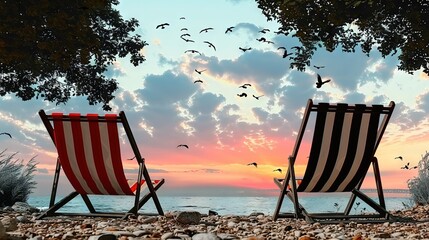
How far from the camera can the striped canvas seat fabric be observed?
710 cm

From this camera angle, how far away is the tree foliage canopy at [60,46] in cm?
1428

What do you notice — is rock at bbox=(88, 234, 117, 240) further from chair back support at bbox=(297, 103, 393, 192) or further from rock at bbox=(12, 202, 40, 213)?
rock at bbox=(12, 202, 40, 213)

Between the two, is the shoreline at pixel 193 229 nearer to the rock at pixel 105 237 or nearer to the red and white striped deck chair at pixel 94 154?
the rock at pixel 105 237

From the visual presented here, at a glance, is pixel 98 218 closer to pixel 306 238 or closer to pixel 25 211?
pixel 25 211

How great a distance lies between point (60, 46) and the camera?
15.2 m

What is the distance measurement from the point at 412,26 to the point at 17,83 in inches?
446

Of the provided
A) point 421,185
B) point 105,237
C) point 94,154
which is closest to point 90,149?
point 94,154

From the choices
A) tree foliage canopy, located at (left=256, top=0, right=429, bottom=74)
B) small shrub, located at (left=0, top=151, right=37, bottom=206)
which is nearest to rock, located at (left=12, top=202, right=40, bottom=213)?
small shrub, located at (left=0, top=151, right=37, bottom=206)

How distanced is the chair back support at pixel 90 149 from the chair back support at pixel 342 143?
2333 mm

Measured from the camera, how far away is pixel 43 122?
286 inches

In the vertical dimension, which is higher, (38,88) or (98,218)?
(38,88)

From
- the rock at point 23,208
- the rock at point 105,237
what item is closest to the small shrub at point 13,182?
the rock at point 23,208

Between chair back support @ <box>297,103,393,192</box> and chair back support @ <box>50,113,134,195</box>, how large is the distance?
7.65 feet

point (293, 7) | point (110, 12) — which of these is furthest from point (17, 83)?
point (293, 7)
